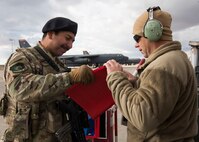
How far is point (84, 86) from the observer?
289cm

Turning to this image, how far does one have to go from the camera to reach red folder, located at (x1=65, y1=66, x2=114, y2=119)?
288 cm

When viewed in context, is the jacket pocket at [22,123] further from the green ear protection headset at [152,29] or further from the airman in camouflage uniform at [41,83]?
the green ear protection headset at [152,29]

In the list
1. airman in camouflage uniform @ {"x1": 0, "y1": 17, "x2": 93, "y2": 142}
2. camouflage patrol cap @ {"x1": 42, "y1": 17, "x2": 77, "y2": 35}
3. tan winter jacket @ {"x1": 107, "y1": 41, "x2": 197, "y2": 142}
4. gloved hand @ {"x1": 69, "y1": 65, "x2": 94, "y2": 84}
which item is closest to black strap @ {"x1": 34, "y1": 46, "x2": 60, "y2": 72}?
airman in camouflage uniform @ {"x1": 0, "y1": 17, "x2": 93, "y2": 142}

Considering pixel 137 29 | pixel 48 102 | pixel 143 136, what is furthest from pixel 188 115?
pixel 48 102

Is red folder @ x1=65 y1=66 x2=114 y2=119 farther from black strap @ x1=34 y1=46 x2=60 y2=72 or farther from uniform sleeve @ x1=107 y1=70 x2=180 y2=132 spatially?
uniform sleeve @ x1=107 y1=70 x2=180 y2=132

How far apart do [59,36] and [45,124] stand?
87 centimetres

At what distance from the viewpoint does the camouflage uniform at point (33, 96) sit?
2859mm

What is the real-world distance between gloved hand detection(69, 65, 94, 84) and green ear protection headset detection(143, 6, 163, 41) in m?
0.74

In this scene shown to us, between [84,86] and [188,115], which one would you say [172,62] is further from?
[84,86]

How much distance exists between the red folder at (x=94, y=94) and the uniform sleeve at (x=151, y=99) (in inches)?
31.4

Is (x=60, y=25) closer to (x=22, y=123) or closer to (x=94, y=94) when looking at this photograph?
(x=94, y=94)

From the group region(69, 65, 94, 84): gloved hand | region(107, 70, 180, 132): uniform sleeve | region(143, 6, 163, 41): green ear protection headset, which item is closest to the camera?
region(107, 70, 180, 132): uniform sleeve

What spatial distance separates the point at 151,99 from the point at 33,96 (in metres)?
1.25

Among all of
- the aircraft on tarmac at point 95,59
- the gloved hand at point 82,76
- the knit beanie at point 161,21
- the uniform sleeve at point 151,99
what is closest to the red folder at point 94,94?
the gloved hand at point 82,76
